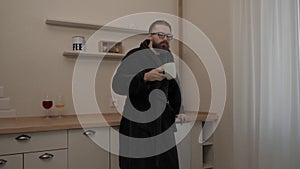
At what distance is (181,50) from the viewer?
9.82 feet

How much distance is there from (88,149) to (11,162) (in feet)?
1.56

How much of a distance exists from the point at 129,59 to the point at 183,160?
101 cm

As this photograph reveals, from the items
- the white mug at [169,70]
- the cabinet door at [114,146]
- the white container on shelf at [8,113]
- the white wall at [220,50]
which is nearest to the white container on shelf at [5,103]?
the white container on shelf at [8,113]

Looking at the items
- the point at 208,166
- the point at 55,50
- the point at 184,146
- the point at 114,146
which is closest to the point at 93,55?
the point at 55,50

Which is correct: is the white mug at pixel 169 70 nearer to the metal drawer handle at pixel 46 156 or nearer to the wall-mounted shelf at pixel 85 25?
the metal drawer handle at pixel 46 156

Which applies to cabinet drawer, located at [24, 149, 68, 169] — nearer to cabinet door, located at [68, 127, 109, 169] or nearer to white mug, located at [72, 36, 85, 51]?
cabinet door, located at [68, 127, 109, 169]

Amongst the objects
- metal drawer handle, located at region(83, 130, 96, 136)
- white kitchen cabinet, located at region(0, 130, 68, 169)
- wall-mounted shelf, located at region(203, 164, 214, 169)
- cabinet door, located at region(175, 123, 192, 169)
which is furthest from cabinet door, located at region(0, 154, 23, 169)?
wall-mounted shelf, located at region(203, 164, 214, 169)

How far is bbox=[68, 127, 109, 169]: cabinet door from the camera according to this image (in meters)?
1.87

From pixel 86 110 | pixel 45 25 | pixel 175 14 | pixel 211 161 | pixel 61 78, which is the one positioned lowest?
pixel 211 161

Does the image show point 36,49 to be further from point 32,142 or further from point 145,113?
point 145,113

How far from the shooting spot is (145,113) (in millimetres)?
1675

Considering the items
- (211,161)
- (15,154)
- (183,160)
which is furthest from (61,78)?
(211,161)

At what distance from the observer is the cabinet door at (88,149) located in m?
1.87

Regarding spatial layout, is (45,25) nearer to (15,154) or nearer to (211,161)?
(15,154)
